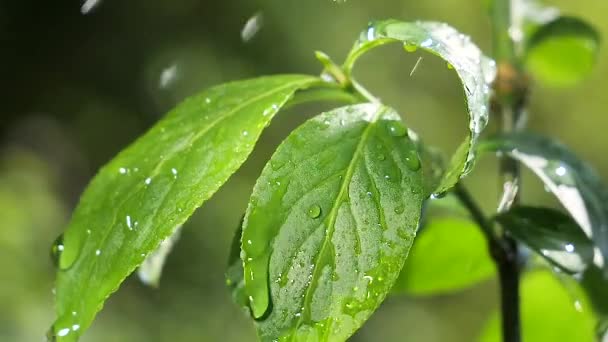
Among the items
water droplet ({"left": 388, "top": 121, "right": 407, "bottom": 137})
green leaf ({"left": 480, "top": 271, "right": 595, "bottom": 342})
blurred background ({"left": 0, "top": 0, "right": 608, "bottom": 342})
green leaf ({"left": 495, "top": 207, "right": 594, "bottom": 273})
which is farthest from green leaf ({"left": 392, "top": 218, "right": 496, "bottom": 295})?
blurred background ({"left": 0, "top": 0, "right": 608, "bottom": 342})

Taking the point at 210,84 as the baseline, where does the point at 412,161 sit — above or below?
above

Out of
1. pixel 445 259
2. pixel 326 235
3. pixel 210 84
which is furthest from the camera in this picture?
pixel 210 84

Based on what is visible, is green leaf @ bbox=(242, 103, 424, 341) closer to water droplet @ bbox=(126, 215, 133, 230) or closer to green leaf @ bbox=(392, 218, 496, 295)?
water droplet @ bbox=(126, 215, 133, 230)

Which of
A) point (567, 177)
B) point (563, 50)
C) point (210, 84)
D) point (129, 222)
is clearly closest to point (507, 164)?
point (567, 177)

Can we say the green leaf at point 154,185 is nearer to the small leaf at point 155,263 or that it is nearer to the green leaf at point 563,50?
the small leaf at point 155,263

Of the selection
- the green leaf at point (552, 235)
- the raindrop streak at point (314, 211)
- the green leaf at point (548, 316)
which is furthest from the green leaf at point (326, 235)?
the green leaf at point (548, 316)

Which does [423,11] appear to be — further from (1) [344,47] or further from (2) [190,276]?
(2) [190,276]

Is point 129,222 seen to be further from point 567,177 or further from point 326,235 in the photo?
point 567,177
